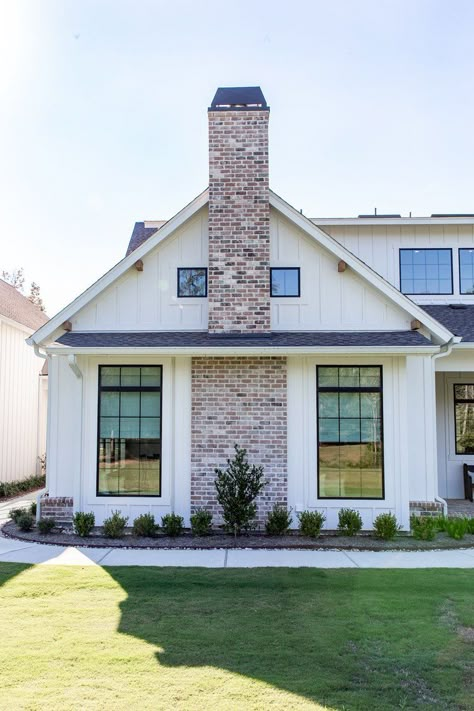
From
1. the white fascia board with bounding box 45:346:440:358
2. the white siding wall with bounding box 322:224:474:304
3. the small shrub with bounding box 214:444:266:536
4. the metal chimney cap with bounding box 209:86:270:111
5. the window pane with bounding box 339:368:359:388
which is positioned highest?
the metal chimney cap with bounding box 209:86:270:111

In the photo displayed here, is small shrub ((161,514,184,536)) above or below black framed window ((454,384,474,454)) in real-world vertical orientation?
below

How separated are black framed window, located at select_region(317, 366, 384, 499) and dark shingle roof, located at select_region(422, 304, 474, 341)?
2.87 m

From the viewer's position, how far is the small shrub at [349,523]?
9.16m

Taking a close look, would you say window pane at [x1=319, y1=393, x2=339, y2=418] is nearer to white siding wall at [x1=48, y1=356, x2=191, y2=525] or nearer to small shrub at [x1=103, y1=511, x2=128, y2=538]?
white siding wall at [x1=48, y1=356, x2=191, y2=525]

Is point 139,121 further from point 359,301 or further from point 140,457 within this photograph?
point 140,457

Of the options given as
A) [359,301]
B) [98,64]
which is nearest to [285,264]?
[359,301]

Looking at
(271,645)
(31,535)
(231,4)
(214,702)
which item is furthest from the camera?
(231,4)

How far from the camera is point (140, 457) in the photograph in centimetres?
980

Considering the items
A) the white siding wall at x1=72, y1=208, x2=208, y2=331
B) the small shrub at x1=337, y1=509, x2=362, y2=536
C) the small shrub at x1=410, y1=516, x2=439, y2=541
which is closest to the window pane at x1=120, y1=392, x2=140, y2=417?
the white siding wall at x1=72, y1=208, x2=208, y2=331

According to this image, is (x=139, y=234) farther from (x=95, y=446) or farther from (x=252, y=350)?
(x=252, y=350)

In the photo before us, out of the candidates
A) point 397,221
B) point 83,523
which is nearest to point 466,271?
point 397,221

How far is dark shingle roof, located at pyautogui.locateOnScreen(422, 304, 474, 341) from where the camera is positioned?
1169cm

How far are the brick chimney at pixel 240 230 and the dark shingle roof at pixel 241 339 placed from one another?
312 mm

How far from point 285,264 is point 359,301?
1.48 metres
